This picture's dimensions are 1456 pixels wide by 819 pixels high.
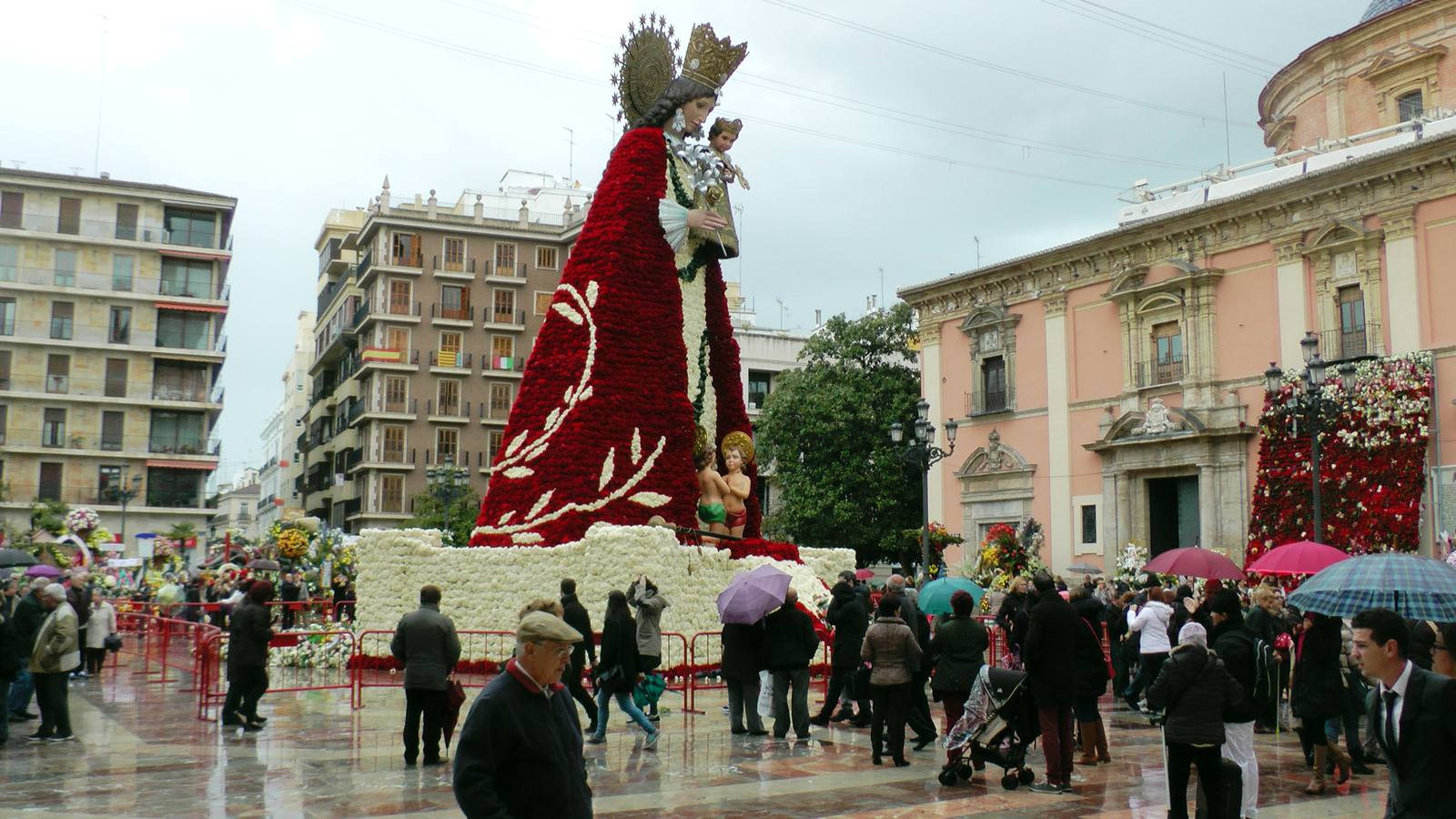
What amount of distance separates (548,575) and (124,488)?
36063 millimetres

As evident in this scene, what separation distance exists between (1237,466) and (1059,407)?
5.40 m

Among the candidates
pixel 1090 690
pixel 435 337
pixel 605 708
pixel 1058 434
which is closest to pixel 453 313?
pixel 435 337

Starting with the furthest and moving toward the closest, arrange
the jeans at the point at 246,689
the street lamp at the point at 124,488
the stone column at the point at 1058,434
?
the street lamp at the point at 124,488 → the stone column at the point at 1058,434 → the jeans at the point at 246,689

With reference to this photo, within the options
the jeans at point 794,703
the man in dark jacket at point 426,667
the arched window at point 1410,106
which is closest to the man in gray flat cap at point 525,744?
the man in dark jacket at point 426,667

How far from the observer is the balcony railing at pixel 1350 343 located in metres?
25.7

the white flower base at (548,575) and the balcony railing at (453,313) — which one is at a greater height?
the balcony railing at (453,313)

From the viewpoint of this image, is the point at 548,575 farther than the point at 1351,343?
No

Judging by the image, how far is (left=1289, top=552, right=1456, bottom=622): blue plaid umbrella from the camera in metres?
8.36

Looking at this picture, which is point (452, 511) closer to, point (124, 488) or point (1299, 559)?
point (124, 488)

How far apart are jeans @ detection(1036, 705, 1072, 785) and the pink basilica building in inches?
734

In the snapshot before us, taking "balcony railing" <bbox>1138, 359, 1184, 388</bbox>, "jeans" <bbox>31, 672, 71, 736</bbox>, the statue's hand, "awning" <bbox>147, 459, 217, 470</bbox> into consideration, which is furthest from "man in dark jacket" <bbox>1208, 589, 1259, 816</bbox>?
"awning" <bbox>147, 459, 217, 470</bbox>

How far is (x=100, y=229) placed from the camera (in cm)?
5022

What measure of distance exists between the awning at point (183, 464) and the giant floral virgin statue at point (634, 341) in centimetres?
3836

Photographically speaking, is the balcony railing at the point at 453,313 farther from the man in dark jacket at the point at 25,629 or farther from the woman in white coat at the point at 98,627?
the man in dark jacket at the point at 25,629
